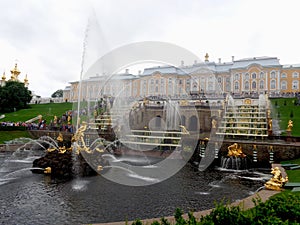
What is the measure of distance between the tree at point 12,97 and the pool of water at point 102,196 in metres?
51.0

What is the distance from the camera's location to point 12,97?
5809 centimetres

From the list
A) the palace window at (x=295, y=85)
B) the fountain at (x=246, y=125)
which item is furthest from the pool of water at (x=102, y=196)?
the palace window at (x=295, y=85)

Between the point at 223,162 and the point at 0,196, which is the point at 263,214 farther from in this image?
the point at 223,162

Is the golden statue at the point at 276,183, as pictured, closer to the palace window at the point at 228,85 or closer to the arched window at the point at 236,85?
the arched window at the point at 236,85

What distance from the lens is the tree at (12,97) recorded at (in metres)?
57.1

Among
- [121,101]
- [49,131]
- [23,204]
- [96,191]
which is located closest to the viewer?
[23,204]

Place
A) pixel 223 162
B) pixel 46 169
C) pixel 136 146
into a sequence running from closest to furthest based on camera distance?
pixel 46 169 < pixel 223 162 < pixel 136 146

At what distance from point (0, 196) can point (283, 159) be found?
1581 centimetres

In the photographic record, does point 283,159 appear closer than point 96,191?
No

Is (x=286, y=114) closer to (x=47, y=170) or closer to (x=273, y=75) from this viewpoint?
(x=47, y=170)

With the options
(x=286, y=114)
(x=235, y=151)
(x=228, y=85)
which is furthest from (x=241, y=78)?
(x=235, y=151)

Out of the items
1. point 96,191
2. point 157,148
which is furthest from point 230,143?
point 96,191

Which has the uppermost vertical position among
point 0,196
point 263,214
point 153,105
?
point 153,105

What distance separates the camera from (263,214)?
Answer: 455 centimetres
